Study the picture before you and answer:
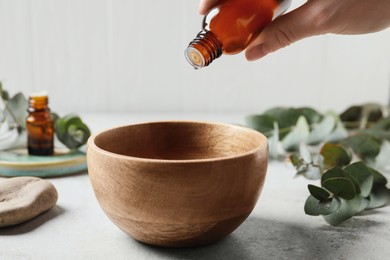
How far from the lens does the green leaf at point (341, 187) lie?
0.75m

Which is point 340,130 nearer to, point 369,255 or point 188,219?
point 369,255

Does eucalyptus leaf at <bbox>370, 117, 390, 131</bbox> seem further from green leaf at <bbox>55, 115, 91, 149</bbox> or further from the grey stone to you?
the grey stone

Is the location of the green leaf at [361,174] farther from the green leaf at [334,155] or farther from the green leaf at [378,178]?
the green leaf at [334,155]

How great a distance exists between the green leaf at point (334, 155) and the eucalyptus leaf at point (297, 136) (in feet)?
0.64

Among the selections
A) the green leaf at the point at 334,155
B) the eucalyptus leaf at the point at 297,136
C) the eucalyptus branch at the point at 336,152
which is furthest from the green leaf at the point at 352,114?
the green leaf at the point at 334,155

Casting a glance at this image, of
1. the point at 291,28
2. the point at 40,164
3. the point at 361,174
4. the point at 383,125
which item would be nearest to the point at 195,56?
the point at 291,28

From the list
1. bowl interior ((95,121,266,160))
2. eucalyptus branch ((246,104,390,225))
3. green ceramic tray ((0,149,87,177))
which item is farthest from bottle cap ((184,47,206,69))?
green ceramic tray ((0,149,87,177))

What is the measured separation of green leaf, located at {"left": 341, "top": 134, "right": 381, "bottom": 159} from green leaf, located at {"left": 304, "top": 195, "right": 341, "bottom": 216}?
0.98 feet

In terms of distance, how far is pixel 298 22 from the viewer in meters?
0.86

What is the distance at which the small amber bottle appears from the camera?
108 centimetres

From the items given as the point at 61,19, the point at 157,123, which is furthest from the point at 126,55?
the point at 157,123

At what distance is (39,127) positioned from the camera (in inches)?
42.7

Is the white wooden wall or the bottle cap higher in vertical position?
the bottle cap

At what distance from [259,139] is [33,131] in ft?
1.74
